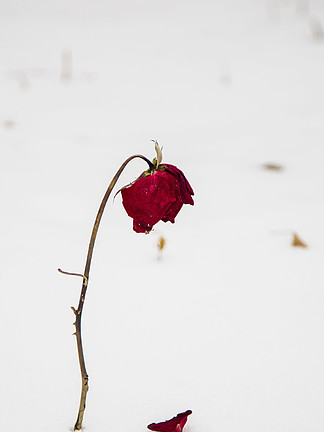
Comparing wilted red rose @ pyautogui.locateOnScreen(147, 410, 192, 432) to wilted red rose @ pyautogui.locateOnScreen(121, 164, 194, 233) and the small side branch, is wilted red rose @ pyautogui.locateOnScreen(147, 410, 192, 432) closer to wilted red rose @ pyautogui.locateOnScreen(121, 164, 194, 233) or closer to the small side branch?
the small side branch

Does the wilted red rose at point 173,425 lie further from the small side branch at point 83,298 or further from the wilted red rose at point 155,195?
the wilted red rose at point 155,195

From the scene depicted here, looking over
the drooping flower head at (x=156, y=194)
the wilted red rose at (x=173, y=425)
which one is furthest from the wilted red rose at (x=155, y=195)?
the wilted red rose at (x=173, y=425)

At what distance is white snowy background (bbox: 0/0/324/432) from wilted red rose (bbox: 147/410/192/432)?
52mm

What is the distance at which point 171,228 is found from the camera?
136 cm

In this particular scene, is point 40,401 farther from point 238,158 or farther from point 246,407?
point 238,158

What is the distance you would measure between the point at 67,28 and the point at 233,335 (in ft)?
7.10

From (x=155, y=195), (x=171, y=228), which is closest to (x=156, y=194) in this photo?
(x=155, y=195)

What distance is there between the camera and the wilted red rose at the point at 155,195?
0.63 meters

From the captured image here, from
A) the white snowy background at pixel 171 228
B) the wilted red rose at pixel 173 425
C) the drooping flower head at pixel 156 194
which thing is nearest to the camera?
the drooping flower head at pixel 156 194

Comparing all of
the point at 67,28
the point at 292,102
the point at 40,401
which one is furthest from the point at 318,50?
the point at 40,401

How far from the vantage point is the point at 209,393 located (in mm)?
850

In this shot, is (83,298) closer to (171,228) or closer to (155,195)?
(155,195)

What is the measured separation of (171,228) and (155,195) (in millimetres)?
729

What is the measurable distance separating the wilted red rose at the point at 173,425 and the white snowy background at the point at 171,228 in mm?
52
